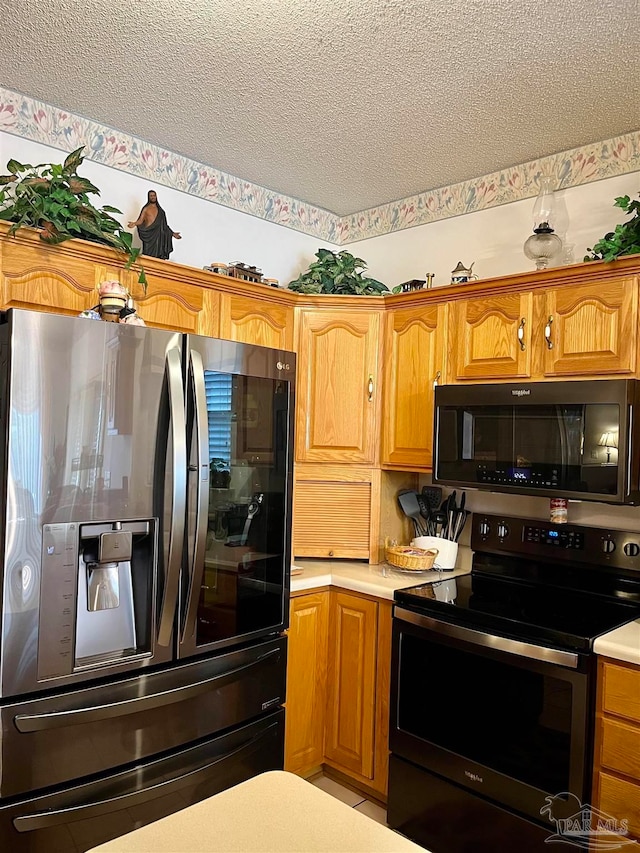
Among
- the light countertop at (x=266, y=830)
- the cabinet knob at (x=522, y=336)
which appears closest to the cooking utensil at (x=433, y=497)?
the cabinet knob at (x=522, y=336)

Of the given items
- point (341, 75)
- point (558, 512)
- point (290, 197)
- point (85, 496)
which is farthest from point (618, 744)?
point (290, 197)

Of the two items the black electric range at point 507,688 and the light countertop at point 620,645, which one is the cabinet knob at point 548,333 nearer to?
the black electric range at point 507,688

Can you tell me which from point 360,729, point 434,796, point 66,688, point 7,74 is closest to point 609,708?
point 434,796

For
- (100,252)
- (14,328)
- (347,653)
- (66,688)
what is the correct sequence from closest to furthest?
1. (14,328)
2. (66,688)
3. (100,252)
4. (347,653)

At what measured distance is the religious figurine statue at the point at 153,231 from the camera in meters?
2.46

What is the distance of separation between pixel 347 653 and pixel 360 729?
29 cm

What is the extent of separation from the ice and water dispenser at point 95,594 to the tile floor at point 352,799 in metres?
1.17

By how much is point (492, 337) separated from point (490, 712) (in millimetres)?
1324

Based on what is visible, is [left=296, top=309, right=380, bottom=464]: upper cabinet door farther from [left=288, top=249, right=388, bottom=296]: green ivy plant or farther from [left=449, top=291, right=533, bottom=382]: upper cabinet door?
[left=449, top=291, right=533, bottom=382]: upper cabinet door

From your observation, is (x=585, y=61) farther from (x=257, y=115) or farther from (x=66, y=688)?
(x=66, y=688)

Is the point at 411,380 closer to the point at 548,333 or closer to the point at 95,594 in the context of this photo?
the point at 548,333

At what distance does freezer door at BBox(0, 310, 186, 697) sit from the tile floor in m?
1.15

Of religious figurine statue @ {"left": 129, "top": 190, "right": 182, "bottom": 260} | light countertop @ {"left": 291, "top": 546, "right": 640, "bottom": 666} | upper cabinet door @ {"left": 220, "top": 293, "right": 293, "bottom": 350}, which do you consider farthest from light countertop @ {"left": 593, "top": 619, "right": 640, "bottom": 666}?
religious figurine statue @ {"left": 129, "top": 190, "right": 182, "bottom": 260}

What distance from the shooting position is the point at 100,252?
214cm
